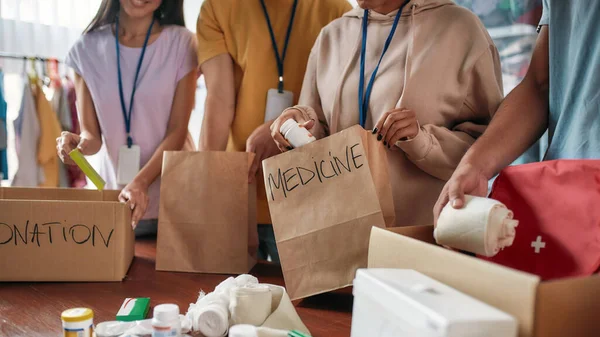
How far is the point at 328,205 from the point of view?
2.90 ft

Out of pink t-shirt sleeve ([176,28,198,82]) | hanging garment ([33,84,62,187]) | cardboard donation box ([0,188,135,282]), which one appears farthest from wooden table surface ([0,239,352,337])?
hanging garment ([33,84,62,187])

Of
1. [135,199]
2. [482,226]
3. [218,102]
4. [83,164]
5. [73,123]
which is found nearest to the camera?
[482,226]

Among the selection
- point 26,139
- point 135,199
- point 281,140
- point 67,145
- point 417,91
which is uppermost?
point 417,91

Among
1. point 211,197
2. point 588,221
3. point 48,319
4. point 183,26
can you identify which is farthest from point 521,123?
point 183,26

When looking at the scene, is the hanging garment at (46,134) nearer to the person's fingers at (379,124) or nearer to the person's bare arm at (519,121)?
the person's fingers at (379,124)

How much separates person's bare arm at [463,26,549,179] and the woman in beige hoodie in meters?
0.07

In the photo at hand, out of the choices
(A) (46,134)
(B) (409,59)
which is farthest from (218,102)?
(A) (46,134)

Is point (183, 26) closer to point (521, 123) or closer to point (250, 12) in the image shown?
point (250, 12)

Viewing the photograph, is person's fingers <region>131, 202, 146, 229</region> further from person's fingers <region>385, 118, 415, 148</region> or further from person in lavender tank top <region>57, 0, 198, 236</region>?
person's fingers <region>385, 118, 415, 148</region>

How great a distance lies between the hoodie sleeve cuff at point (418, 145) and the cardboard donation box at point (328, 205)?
0.05 metres

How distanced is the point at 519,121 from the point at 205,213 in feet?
2.33

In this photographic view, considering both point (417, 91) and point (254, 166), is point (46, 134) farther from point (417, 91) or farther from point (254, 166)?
point (417, 91)

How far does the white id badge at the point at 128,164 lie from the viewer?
1.47m

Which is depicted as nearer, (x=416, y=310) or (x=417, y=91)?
(x=416, y=310)
